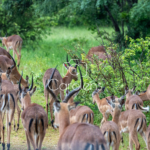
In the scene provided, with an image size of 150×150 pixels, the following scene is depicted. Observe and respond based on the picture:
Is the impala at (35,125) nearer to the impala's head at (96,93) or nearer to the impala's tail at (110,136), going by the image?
the impala's tail at (110,136)

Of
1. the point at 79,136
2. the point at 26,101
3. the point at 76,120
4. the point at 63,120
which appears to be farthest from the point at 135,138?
the point at 26,101

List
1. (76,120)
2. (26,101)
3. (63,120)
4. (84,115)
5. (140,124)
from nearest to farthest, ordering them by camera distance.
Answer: (63,120) → (140,124) → (84,115) → (76,120) → (26,101)

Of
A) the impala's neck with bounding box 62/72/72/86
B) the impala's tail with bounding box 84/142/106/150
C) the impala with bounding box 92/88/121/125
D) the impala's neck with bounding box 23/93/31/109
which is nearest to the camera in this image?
the impala's tail with bounding box 84/142/106/150

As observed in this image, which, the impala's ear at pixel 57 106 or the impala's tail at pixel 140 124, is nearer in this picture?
the impala's ear at pixel 57 106

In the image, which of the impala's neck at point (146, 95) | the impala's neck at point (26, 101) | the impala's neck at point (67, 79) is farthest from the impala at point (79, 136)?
the impala's neck at point (67, 79)

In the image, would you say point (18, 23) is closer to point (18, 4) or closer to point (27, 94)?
point (18, 4)

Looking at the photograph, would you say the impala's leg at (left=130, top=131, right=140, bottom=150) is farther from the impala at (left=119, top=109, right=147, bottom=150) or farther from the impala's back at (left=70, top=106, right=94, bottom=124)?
the impala's back at (left=70, top=106, right=94, bottom=124)

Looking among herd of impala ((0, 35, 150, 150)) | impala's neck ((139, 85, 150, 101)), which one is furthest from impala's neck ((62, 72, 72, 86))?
impala's neck ((139, 85, 150, 101))

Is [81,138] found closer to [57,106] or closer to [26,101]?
[57,106]

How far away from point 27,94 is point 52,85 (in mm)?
1016

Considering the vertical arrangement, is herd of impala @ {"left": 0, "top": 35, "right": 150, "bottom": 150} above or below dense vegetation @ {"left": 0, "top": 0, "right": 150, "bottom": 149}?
below

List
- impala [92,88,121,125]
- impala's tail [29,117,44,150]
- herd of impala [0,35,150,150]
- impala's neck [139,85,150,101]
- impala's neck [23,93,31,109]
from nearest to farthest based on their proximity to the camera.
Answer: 1. herd of impala [0,35,150,150]
2. impala's tail [29,117,44,150]
3. impala's neck [23,93,31,109]
4. impala [92,88,121,125]
5. impala's neck [139,85,150,101]


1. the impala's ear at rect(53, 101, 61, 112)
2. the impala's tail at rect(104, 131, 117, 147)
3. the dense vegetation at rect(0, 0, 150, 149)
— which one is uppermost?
the dense vegetation at rect(0, 0, 150, 149)

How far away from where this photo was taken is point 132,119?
489cm
